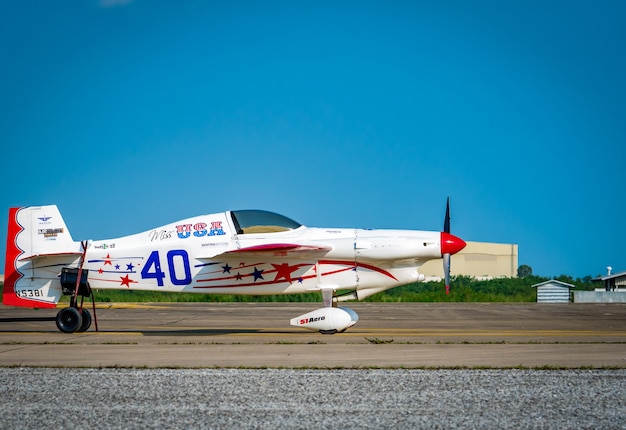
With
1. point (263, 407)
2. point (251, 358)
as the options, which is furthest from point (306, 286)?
point (263, 407)

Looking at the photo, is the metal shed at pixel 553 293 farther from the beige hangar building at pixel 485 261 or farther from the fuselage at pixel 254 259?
the beige hangar building at pixel 485 261

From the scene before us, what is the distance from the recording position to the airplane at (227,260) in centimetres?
1543

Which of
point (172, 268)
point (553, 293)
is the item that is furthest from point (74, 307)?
point (553, 293)

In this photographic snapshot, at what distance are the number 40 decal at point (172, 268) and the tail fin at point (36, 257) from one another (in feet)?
5.80

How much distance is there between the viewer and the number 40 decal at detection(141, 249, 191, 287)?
16.0 metres

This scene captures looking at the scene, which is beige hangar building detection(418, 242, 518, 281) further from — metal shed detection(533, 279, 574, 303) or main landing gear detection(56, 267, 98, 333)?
main landing gear detection(56, 267, 98, 333)

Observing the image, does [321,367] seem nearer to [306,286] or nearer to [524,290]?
[306,286]

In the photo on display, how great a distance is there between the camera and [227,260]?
51.9 ft

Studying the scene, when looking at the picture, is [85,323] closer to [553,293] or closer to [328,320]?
[328,320]

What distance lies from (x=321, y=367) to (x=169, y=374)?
1.95 m

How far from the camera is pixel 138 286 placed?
16.2 meters

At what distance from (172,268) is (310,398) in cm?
954

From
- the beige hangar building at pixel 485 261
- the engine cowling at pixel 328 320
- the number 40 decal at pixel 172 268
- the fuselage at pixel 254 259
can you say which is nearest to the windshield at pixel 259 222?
the fuselage at pixel 254 259

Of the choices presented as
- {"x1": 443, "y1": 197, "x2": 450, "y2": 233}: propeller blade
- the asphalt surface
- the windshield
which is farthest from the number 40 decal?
{"x1": 443, "y1": 197, "x2": 450, "y2": 233}: propeller blade
